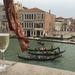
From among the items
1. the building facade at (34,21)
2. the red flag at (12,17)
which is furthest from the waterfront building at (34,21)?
the red flag at (12,17)

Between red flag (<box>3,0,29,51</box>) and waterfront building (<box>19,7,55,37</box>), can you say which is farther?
waterfront building (<box>19,7,55,37</box>)

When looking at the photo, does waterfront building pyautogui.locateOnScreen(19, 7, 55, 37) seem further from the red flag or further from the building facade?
the red flag

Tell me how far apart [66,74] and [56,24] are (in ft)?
88.5

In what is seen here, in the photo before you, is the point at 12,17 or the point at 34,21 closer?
the point at 12,17

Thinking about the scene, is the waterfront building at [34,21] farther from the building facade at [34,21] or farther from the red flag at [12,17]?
the red flag at [12,17]

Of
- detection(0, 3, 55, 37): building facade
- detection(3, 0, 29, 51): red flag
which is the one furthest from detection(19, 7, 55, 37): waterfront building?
detection(3, 0, 29, 51): red flag

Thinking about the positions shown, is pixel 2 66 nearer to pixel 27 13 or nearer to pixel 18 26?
pixel 18 26

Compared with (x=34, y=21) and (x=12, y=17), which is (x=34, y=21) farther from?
(x=12, y=17)

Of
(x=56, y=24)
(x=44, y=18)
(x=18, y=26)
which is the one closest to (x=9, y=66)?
(x=18, y=26)

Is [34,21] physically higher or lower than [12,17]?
lower

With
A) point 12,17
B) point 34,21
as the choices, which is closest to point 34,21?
point 34,21

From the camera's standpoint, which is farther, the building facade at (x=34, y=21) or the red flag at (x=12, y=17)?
the building facade at (x=34, y=21)

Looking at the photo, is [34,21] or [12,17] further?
[34,21]

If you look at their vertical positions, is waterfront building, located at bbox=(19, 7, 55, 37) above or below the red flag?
below
